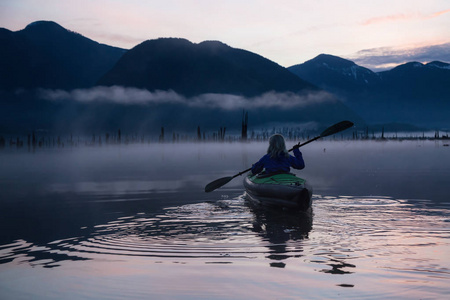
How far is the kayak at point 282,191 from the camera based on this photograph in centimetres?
1642

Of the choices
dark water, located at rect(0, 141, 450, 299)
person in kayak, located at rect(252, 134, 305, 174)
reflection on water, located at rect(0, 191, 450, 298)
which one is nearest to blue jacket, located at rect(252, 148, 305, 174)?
person in kayak, located at rect(252, 134, 305, 174)

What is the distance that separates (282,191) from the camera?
17109 millimetres

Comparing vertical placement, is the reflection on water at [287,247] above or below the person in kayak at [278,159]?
below

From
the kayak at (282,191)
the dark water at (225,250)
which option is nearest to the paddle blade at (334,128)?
the dark water at (225,250)

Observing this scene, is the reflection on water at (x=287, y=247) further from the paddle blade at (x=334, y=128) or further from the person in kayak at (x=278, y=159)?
the paddle blade at (x=334, y=128)

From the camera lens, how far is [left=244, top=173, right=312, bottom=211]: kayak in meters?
16.4

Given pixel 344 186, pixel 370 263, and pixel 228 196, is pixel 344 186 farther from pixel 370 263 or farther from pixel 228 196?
pixel 370 263

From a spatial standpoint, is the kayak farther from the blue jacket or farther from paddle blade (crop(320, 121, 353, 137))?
paddle blade (crop(320, 121, 353, 137))

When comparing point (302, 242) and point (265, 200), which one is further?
point (265, 200)

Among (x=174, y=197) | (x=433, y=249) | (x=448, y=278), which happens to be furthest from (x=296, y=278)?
(x=174, y=197)

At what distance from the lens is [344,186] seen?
92.0 feet

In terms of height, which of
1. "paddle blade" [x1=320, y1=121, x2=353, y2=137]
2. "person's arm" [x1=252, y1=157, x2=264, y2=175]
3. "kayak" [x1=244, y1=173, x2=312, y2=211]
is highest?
"paddle blade" [x1=320, y1=121, x2=353, y2=137]

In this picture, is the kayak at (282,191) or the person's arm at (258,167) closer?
the kayak at (282,191)

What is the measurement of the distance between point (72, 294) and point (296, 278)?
353cm
